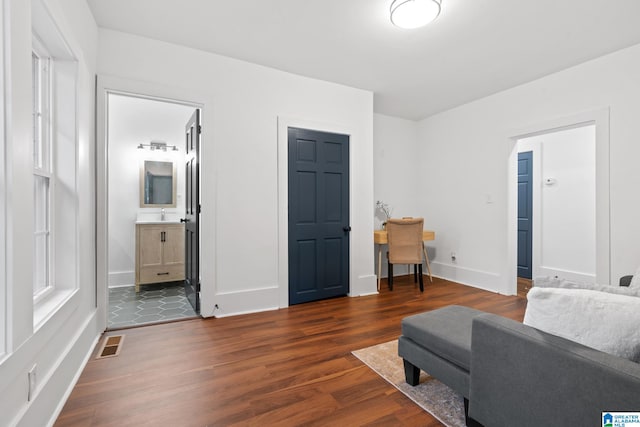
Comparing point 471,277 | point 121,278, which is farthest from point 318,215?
point 121,278

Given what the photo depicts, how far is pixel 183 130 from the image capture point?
17.0 ft

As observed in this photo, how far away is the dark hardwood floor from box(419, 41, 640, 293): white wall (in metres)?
1.31

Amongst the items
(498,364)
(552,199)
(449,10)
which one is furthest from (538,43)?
(498,364)

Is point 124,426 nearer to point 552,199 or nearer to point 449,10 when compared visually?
point 449,10

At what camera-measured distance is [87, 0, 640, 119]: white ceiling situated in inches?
96.6

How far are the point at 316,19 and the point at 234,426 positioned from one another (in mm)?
2981

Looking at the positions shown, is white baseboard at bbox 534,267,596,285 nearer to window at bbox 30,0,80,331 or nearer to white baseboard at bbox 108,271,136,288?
window at bbox 30,0,80,331

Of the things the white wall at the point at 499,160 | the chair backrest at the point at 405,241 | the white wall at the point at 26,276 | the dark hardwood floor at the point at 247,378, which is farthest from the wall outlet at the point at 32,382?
the white wall at the point at 499,160

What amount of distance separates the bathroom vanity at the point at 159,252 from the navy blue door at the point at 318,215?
81.7 inches

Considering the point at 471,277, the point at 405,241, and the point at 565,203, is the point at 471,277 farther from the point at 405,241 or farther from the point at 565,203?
the point at 565,203

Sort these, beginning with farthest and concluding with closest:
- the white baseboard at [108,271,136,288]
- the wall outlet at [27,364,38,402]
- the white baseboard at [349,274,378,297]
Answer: the white baseboard at [108,271,136,288]
the white baseboard at [349,274,378,297]
the wall outlet at [27,364,38,402]

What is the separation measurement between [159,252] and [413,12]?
4338 millimetres

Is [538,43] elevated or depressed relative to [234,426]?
elevated

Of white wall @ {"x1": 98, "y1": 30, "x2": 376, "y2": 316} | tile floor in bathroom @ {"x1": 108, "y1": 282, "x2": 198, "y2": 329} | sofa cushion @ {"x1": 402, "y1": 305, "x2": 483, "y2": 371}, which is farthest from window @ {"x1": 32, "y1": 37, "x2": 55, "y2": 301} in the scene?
sofa cushion @ {"x1": 402, "y1": 305, "x2": 483, "y2": 371}
